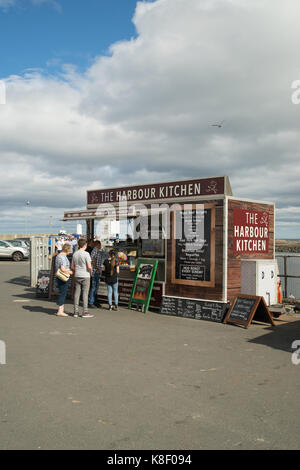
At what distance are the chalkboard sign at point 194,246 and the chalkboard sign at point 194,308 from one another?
0.46 metres

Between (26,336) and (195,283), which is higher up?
(195,283)

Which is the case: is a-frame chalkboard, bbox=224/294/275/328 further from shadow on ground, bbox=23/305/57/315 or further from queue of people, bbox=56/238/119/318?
shadow on ground, bbox=23/305/57/315

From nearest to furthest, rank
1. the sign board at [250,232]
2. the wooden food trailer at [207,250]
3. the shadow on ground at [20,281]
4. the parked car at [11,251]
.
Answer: the wooden food trailer at [207,250] → the sign board at [250,232] → the shadow on ground at [20,281] → the parked car at [11,251]

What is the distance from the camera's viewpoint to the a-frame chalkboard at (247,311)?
29.5 feet

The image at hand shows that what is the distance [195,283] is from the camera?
1042 cm

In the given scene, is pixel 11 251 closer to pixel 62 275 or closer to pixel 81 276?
pixel 62 275

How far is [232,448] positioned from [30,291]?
12692 mm

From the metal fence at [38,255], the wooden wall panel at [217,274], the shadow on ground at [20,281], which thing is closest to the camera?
the wooden wall panel at [217,274]

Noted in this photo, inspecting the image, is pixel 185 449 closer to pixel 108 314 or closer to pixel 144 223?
pixel 108 314

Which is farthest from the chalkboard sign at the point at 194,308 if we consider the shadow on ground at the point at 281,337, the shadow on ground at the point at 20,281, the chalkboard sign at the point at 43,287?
the shadow on ground at the point at 20,281

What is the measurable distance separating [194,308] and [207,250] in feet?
4.79

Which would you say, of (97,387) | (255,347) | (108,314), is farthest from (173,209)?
(97,387)

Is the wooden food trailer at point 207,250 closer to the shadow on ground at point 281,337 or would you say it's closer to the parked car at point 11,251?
the shadow on ground at point 281,337

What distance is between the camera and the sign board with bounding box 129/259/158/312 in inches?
432
